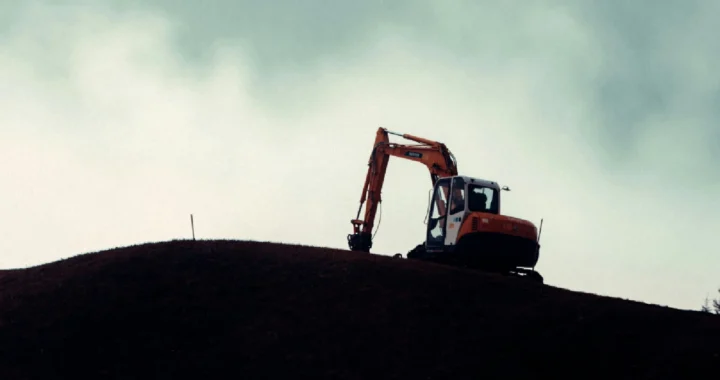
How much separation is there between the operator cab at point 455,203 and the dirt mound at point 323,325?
1.80 m

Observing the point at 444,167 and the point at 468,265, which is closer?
the point at 468,265

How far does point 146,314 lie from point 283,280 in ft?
17.3

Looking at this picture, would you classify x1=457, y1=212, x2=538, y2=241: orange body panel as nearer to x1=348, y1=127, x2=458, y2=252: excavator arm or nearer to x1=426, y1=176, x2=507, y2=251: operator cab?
x1=426, y1=176, x2=507, y2=251: operator cab

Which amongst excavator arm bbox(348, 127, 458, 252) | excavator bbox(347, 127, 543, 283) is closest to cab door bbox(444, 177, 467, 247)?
excavator bbox(347, 127, 543, 283)

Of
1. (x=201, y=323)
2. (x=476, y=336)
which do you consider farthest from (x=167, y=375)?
(x=476, y=336)

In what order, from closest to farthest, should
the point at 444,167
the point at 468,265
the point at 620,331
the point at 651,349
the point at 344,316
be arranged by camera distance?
the point at 651,349 < the point at 620,331 < the point at 344,316 < the point at 468,265 < the point at 444,167

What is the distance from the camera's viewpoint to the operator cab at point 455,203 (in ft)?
104

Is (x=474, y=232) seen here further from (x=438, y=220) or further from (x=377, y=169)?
(x=377, y=169)

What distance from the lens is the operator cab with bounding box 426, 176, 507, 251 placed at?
3162cm

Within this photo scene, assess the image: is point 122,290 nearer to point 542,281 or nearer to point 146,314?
point 146,314

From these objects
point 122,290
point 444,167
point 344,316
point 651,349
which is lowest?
point 651,349

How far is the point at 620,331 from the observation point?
78.1 feet

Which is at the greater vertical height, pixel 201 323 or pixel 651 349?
pixel 201 323

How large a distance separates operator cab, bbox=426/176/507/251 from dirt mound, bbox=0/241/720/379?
5.89 feet
